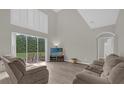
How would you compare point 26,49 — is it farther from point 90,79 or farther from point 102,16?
point 102,16

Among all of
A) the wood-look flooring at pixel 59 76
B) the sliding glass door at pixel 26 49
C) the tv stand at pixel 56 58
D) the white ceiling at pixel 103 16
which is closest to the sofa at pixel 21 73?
the wood-look flooring at pixel 59 76

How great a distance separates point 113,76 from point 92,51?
3071 millimetres

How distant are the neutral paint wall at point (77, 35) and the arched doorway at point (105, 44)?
26cm

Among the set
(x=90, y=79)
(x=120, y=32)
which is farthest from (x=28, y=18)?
(x=90, y=79)

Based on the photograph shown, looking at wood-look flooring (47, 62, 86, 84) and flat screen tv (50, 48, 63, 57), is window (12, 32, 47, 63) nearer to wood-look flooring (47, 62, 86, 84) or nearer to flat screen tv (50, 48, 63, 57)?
wood-look flooring (47, 62, 86, 84)

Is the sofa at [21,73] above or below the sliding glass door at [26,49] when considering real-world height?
below

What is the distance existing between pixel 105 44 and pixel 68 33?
2062mm

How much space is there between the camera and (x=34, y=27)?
482 cm

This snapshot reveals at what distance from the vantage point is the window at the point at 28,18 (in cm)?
403

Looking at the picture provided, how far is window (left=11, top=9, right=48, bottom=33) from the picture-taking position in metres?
4.03

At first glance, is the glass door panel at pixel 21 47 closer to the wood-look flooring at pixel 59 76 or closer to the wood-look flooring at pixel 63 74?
the wood-look flooring at pixel 59 76

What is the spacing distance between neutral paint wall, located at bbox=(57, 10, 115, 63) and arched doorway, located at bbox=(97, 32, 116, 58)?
0.26 metres
